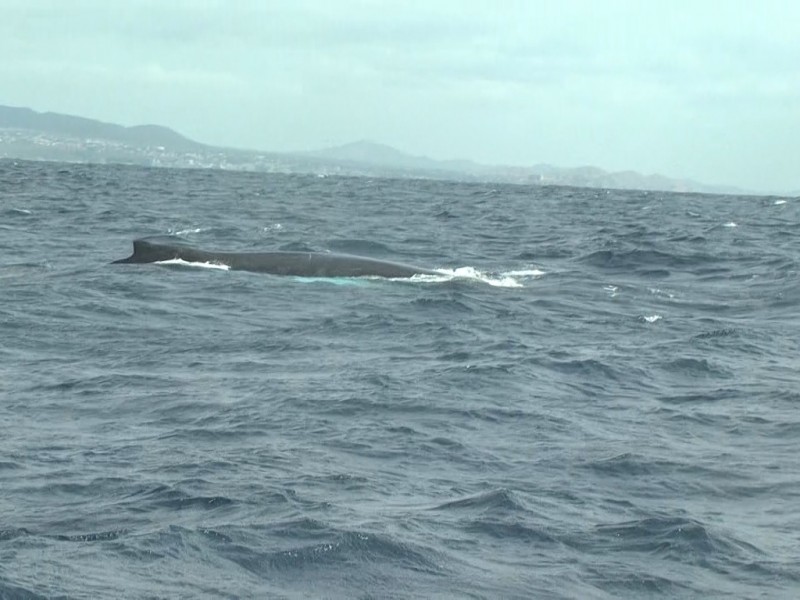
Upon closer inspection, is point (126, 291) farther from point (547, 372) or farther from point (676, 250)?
point (676, 250)

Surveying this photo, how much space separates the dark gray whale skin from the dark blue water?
32.8 inches

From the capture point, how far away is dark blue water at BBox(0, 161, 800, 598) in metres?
9.42

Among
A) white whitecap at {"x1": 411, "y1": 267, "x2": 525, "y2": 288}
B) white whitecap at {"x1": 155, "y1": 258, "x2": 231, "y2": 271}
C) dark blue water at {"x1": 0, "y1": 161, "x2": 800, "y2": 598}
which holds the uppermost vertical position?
white whitecap at {"x1": 411, "y1": 267, "x2": 525, "y2": 288}

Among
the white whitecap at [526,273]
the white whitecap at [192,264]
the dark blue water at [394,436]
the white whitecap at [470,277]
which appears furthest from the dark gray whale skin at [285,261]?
the white whitecap at [526,273]

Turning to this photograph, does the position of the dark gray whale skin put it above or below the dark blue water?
above

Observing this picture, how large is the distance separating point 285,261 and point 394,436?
1567 centimetres

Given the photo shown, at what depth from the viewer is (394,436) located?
13508mm

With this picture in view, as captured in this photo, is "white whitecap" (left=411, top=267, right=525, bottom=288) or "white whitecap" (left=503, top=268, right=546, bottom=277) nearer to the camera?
"white whitecap" (left=411, top=267, right=525, bottom=288)

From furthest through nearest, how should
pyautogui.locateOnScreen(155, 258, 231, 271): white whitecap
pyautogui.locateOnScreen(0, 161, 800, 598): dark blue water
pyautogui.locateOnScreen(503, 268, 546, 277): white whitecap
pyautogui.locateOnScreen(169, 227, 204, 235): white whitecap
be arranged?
pyautogui.locateOnScreen(169, 227, 204, 235): white whitecap → pyautogui.locateOnScreen(503, 268, 546, 277): white whitecap → pyautogui.locateOnScreen(155, 258, 231, 271): white whitecap → pyautogui.locateOnScreen(0, 161, 800, 598): dark blue water

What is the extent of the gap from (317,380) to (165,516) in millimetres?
6117

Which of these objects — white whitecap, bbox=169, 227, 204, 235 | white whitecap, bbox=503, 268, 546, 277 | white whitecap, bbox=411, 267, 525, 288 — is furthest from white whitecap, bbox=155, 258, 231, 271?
white whitecap, bbox=169, 227, 204, 235

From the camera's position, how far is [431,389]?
1597 cm

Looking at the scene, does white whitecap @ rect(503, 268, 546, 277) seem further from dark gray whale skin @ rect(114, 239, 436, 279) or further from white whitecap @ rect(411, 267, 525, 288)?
dark gray whale skin @ rect(114, 239, 436, 279)

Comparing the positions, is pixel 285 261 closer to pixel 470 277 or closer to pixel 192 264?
pixel 192 264
